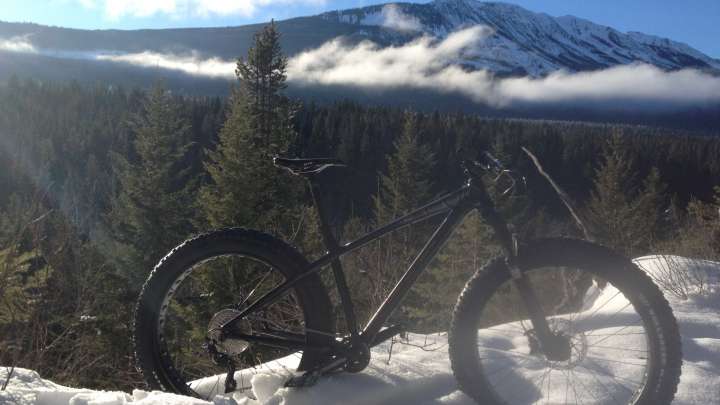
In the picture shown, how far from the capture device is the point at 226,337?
273 cm

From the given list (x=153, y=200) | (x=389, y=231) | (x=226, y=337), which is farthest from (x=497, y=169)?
(x=153, y=200)

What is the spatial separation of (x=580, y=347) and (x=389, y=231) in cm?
113

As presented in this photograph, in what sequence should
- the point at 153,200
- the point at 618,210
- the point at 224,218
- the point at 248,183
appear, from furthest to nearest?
the point at 618,210, the point at 153,200, the point at 248,183, the point at 224,218

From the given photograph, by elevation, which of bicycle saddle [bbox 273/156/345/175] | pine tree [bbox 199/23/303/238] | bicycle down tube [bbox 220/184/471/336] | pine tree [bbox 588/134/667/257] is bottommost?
pine tree [bbox 588/134/667/257]

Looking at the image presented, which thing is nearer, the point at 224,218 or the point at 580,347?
the point at 580,347

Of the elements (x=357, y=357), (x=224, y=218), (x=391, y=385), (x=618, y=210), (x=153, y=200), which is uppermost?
(x=357, y=357)

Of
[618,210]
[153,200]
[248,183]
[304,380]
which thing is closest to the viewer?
[304,380]

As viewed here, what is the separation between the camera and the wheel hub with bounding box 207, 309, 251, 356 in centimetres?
274

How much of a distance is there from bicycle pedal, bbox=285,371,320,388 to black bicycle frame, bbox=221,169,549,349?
0.52 ft

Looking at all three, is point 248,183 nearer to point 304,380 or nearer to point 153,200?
point 153,200

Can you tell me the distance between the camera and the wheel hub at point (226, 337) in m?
2.74

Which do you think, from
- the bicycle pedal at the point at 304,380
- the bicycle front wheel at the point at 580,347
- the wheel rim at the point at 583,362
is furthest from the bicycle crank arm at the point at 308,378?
the wheel rim at the point at 583,362

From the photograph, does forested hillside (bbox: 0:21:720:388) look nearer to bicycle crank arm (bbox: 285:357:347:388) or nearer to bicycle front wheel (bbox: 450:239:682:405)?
bicycle front wheel (bbox: 450:239:682:405)

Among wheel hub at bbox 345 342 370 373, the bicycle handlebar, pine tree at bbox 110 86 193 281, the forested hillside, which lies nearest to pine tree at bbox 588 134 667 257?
the forested hillside
